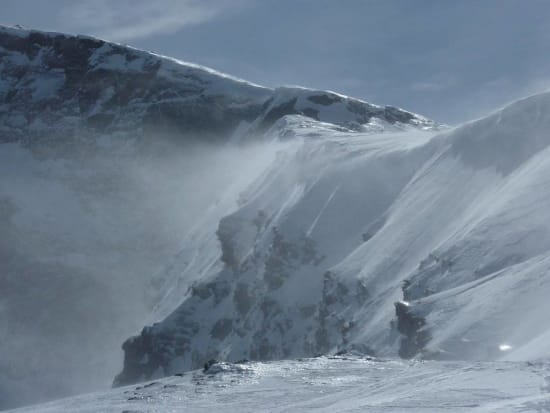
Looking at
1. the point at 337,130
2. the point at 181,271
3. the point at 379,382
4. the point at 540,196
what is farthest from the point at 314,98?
the point at 379,382

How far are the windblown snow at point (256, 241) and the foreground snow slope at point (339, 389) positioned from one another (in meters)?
0.11

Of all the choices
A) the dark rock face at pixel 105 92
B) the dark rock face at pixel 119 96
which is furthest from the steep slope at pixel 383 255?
the dark rock face at pixel 105 92

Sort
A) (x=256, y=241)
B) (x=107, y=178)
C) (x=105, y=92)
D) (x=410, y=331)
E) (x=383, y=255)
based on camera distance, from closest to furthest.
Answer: (x=410, y=331) → (x=383, y=255) → (x=256, y=241) → (x=107, y=178) → (x=105, y=92)

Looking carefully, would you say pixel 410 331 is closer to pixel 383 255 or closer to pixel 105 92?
pixel 383 255

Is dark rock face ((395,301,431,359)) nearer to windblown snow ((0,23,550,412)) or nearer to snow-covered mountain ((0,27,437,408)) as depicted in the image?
windblown snow ((0,23,550,412))

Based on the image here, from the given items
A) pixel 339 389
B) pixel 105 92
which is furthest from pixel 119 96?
pixel 339 389

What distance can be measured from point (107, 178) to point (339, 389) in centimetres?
12327

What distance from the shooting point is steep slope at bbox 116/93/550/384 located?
4547cm

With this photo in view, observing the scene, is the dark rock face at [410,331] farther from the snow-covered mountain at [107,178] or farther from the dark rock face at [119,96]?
the dark rock face at [119,96]

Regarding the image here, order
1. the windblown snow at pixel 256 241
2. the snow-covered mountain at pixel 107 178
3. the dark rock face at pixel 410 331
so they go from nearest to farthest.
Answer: the windblown snow at pixel 256 241 < the dark rock face at pixel 410 331 < the snow-covered mountain at pixel 107 178

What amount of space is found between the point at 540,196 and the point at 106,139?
357 ft

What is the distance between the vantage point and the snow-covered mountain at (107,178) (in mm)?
109438

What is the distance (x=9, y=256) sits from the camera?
132 meters

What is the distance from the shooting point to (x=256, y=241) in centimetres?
8438
